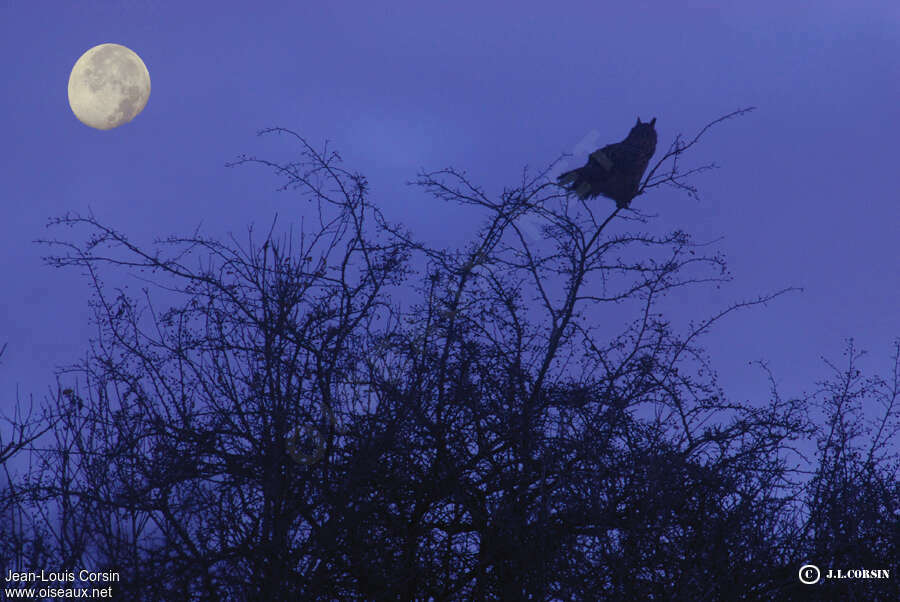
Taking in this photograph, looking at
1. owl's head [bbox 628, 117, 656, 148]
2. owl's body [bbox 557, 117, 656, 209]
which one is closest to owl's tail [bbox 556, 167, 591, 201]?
owl's body [bbox 557, 117, 656, 209]

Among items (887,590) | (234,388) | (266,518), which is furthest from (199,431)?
(887,590)

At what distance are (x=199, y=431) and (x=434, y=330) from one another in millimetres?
2015

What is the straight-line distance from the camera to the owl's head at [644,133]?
10.6 m

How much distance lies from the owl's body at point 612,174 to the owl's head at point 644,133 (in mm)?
279

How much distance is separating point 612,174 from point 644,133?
62.8 inches

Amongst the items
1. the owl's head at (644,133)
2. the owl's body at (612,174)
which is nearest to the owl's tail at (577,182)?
the owl's body at (612,174)

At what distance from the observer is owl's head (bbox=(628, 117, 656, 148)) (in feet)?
34.8

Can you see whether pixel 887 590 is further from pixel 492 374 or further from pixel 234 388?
pixel 234 388

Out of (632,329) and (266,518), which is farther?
(632,329)

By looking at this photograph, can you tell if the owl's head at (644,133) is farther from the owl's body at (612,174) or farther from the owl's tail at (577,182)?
the owl's tail at (577,182)

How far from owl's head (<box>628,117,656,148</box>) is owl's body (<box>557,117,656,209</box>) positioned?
279 mm

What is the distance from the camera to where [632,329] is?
7594 millimetres

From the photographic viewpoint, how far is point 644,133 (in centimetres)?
1073

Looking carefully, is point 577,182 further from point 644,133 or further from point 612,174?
point 644,133
